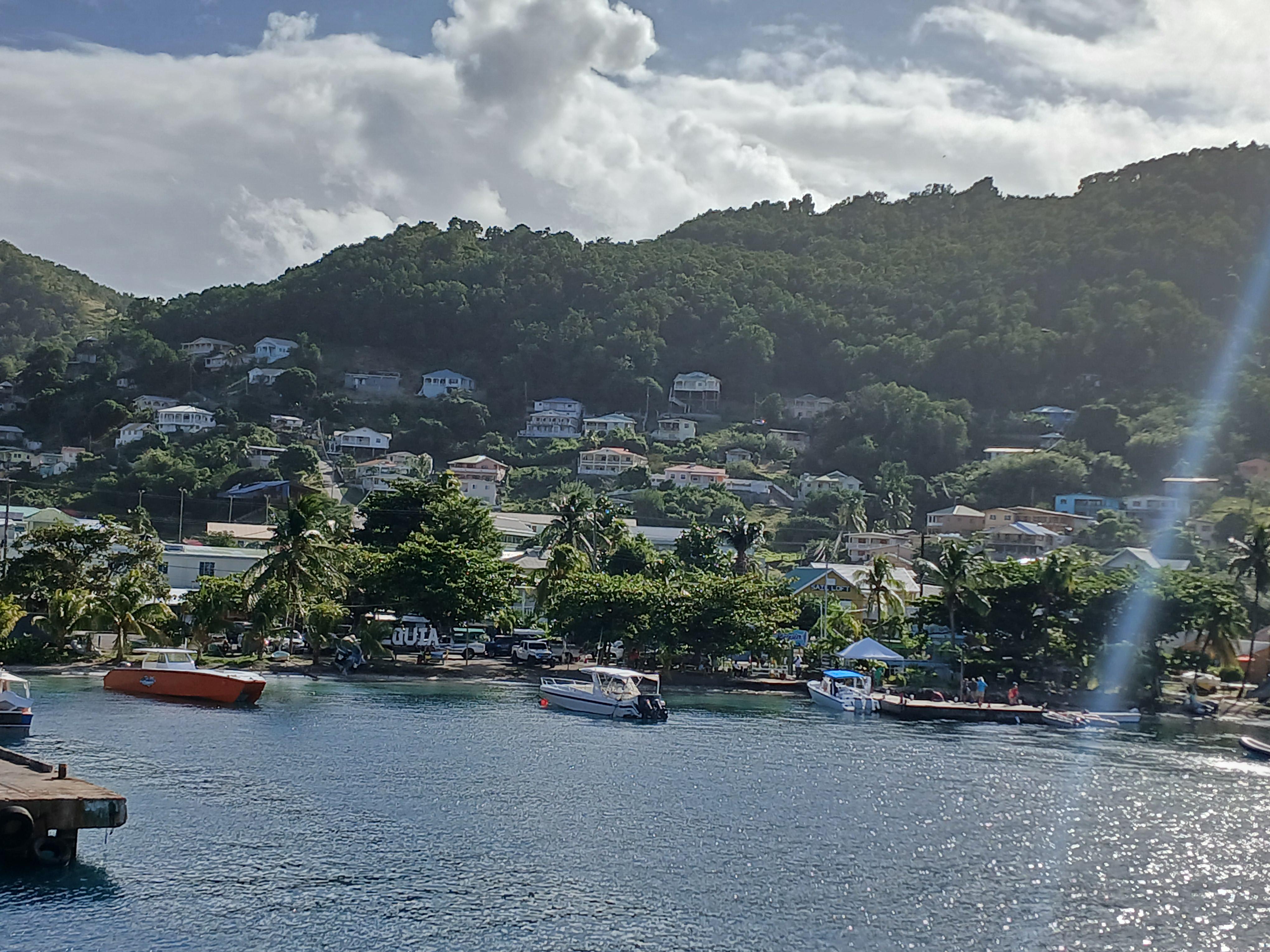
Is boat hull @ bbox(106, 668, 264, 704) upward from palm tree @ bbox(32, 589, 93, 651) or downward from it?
downward

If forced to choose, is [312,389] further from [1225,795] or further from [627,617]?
[1225,795]

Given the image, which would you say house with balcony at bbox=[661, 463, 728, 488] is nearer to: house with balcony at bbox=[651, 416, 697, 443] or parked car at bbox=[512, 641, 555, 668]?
house with balcony at bbox=[651, 416, 697, 443]

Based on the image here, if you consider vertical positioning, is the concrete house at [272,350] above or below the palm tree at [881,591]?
above

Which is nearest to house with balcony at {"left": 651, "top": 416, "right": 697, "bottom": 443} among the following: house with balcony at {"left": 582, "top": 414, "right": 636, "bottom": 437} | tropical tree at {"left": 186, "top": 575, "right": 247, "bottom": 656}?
house with balcony at {"left": 582, "top": 414, "right": 636, "bottom": 437}

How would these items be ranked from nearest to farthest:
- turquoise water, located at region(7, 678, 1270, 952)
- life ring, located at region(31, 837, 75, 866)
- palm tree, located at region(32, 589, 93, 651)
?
turquoise water, located at region(7, 678, 1270, 952)
life ring, located at region(31, 837, 75, 866)
palm tree, located at region(32, 589, 93, 651)

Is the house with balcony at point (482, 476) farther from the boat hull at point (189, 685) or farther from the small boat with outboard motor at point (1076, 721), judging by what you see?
the small boat with outboard motor at point (1076, 721)

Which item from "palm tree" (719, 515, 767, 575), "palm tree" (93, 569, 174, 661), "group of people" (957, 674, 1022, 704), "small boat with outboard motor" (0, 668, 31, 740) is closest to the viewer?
"small boat with outboard motor" (0, 668, 31, 740)

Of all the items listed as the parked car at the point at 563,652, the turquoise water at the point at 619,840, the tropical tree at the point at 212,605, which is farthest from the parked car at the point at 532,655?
the turquoise water at the point at 619,840
